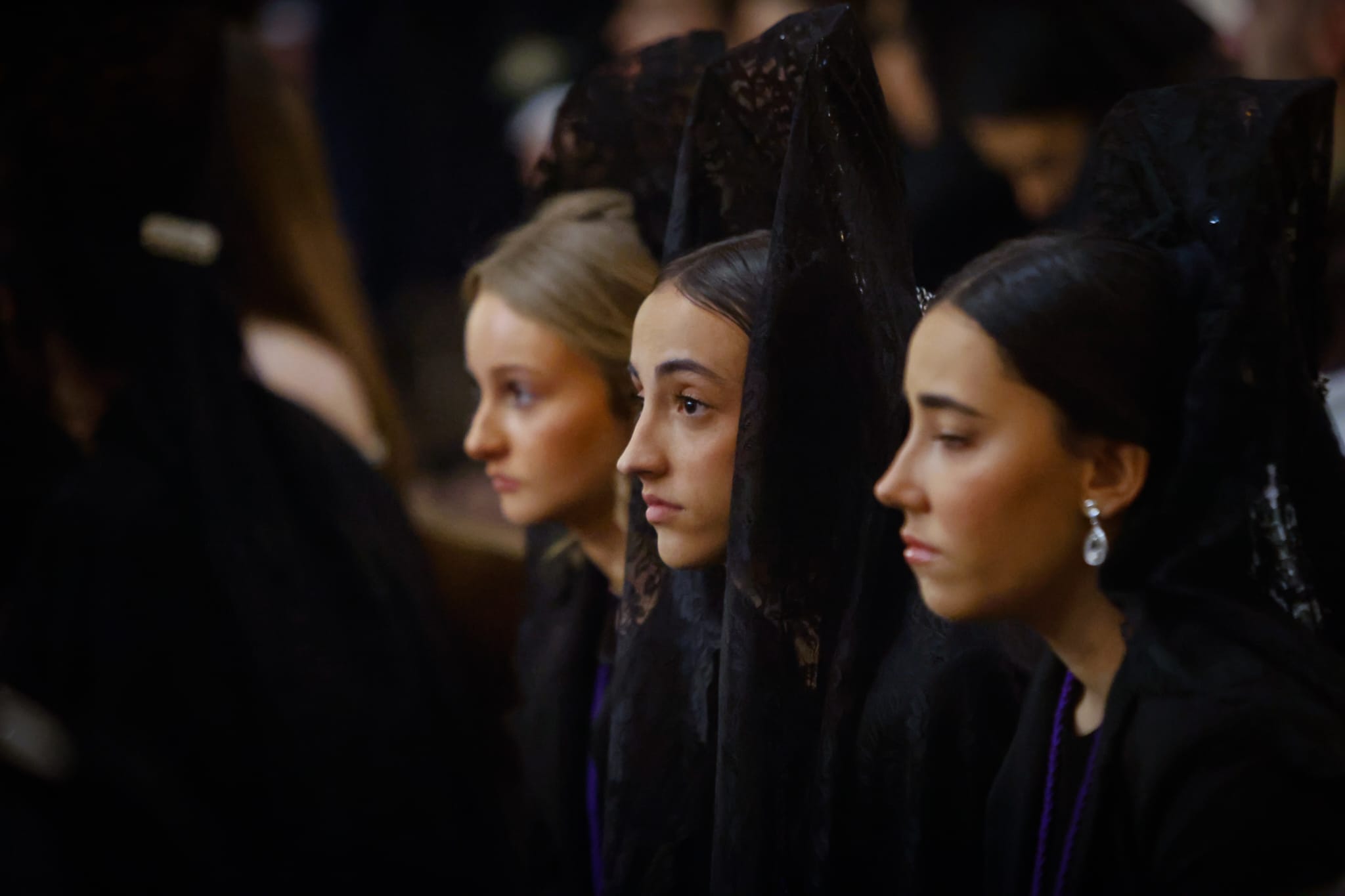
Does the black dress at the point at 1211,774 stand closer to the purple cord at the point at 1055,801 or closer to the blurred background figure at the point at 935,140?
the purple cord at the point at 1055,801

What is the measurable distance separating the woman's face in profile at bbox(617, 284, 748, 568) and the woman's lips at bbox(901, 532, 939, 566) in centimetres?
14

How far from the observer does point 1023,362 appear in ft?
2.11

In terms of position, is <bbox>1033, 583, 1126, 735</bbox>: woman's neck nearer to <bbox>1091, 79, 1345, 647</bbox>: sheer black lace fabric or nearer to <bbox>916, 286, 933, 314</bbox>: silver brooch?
<bbox>1091, 79, 1345, 647</bbox>: sheer black lace fabric

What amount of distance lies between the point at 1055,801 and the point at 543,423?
1.59ft

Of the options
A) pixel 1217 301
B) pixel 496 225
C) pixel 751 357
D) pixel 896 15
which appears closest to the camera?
pixel 1217 301

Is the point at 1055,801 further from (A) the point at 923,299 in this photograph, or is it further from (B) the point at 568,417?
(B) the point at 568,417

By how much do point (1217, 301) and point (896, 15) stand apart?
5.16 feet

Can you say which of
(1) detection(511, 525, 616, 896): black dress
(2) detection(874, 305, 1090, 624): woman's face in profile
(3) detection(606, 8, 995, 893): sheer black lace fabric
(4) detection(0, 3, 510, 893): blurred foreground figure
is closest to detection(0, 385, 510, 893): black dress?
(4) detection(0, 3, 510, 893): blurred foreground figure

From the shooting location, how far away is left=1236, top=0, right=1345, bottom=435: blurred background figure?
1282 millimetres

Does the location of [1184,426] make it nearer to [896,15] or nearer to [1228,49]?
[1228,49]


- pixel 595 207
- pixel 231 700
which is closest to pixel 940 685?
pixel 595 207

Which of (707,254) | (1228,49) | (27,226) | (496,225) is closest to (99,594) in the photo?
(27,226)

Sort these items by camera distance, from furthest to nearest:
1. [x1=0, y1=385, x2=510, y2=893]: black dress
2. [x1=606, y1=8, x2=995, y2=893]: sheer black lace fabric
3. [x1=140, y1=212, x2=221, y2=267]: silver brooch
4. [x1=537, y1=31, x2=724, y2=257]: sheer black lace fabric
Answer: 1. [x1=140, y1=212, x2=221, y2=267]: silver brooch
2. [x1=0, y1=385, x2=510, y2=893]: black dress
3. [x1=537, y1=31, x2=724, y2=257]: sheer black lace fabric
4. [x1=606, y1=8, x2=995, y2=893]: sheer black lace fabric

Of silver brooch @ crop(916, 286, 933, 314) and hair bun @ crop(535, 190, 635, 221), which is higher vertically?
hair bun @ crop(535, 190, 635, 221)
